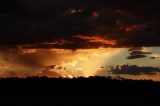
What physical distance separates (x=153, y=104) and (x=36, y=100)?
42.1 m

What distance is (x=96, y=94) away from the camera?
196 m

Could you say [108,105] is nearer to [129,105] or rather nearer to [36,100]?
[129,105]

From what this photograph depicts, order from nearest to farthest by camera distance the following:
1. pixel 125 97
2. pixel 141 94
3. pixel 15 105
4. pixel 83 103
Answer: pixel 15 105, pixel 83 103, pixel 125 97, pixel 141 94

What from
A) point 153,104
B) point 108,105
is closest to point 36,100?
point 108,105

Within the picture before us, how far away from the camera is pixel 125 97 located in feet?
613

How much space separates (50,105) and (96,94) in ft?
149

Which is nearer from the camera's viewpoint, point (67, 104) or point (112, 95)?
point (67, 104)

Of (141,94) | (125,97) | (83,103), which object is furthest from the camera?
(141,94)

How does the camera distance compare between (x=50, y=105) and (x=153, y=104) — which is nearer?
(x=50, y=105)

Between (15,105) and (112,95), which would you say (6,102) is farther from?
(112,95)

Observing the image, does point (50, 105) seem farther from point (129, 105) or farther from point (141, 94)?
point (141, 94)

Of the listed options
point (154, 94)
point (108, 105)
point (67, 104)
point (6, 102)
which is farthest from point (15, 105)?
A: point (154, 94)

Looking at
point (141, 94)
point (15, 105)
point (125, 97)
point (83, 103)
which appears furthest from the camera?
point (141, 94)

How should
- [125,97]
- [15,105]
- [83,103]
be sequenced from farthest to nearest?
1. [125,97]
2. [83,103]
3. [15,105]
